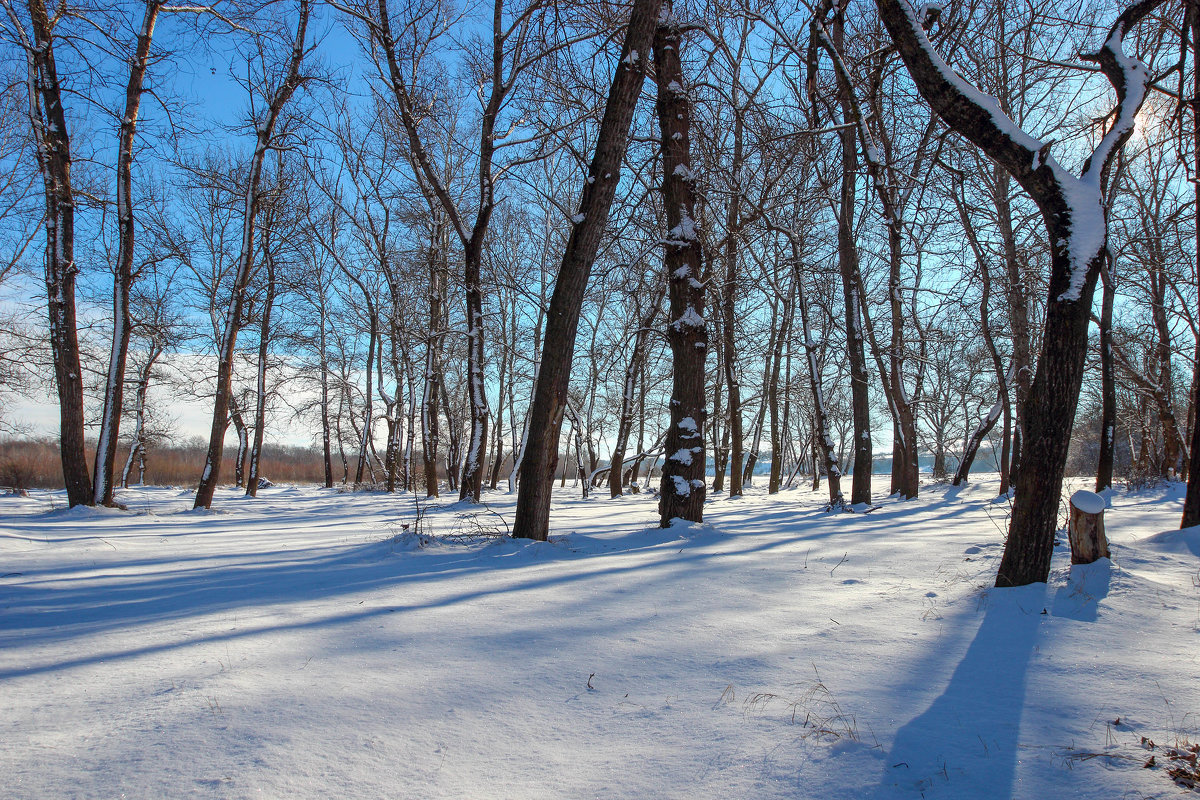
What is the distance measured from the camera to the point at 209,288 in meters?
17.6

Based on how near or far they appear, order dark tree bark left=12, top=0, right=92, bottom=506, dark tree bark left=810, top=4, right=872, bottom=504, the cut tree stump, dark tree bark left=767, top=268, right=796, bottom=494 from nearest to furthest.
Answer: the cut tree stump → dark tree bark left=12, top=0, right=92, bottom=506 → dark tree bark left=810, top=4, right=872, bottom=504 → dark tree bark left=767, top=268, right=796, bottom=494

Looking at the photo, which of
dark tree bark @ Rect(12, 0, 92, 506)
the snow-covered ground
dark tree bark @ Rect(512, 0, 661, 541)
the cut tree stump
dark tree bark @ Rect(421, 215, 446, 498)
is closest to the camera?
the snow-covered ground

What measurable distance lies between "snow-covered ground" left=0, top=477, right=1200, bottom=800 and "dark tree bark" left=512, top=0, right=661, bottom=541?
3.30 ft

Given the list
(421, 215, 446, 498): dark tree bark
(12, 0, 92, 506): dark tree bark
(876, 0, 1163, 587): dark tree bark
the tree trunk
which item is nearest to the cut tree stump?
(876, 0, 1163, 587): dark tree bark

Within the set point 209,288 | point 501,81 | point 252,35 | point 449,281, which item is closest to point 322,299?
point 209,288

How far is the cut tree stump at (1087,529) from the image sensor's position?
370 centimetres

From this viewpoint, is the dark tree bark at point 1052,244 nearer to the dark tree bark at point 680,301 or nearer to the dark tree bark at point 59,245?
the dark tree bark at point 680,301

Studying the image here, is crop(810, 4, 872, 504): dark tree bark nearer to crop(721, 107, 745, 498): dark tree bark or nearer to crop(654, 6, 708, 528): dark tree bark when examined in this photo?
crop(721, 107, 745, 498): dark tree bark

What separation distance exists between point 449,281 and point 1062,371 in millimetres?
15064

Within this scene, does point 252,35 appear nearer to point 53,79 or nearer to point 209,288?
point 53,79

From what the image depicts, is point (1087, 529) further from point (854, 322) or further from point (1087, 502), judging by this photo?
point (854, 322)

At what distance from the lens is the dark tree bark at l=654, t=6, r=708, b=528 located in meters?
6.20

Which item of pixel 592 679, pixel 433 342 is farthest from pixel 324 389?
pixel 592 679

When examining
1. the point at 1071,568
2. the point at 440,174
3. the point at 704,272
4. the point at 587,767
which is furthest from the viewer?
the point at 440,174
